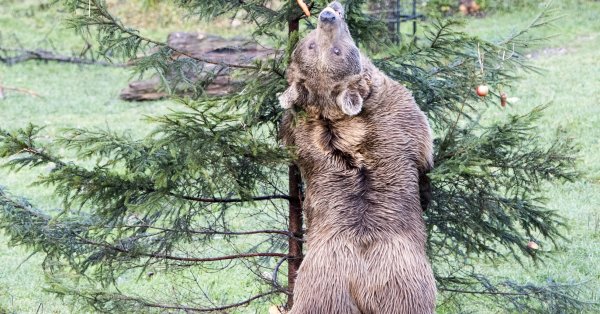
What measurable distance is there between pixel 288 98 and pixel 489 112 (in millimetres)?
8889

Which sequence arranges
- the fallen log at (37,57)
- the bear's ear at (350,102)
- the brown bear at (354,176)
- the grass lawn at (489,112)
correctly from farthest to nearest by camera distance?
the fallen log at (37,57) < the grass lawn at (489,112) < the bear's ear at (350,102) < the brown bear at (354,176)

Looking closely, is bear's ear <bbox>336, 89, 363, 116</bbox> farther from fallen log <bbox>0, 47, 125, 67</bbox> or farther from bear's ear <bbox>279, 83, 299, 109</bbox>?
fallen log <bbox>0, 47, 125, 67</bbox>

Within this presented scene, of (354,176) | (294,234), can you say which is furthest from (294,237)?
(354,176)

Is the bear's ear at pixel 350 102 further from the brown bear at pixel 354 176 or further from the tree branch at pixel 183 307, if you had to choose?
the tree branch at pixel 183 307

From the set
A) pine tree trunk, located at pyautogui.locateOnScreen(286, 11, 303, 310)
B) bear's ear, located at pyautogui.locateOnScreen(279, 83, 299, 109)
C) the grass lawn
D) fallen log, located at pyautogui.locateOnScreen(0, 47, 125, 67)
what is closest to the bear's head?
bear's ear, located at pyautogui.locateOnScreen(279, 83, 299, 109)

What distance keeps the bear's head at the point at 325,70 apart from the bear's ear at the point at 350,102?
0.16 ft

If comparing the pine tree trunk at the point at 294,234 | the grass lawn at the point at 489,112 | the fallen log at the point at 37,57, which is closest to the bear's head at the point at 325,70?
the pine tree trunk at the point at 294,234

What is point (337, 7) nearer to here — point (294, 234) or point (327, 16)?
point (327, 16)

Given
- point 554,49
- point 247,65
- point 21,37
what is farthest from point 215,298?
point 21,37

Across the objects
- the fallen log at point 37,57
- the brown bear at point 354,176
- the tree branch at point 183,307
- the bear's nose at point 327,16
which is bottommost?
the fallen log at point 37,57

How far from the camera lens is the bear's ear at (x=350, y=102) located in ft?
15.4

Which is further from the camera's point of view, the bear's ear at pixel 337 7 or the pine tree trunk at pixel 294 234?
the pine tree trunk at pixel 294 234

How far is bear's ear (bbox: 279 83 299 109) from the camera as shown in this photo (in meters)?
4.80

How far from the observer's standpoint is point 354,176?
470cm
